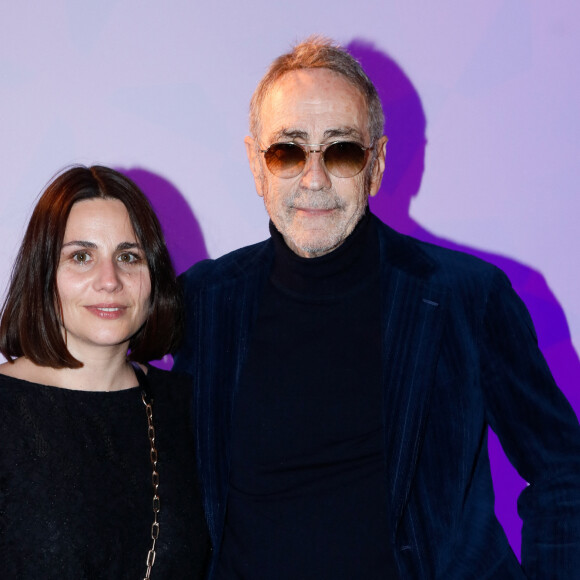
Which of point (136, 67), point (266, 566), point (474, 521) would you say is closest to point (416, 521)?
point (474, 521)

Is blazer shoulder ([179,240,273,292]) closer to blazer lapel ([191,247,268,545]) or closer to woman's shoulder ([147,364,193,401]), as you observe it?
blazer lapel ([191,247,268,545])

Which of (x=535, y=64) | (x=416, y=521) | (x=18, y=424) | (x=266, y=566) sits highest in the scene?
(x=535, y=64)

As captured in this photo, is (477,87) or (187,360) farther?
(477,87)

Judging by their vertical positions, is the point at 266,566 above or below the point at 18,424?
below

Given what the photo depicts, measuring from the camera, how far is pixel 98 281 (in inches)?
86.0

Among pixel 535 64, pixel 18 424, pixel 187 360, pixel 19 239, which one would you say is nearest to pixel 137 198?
pixel 187 360

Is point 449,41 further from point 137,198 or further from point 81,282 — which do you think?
point 81,282

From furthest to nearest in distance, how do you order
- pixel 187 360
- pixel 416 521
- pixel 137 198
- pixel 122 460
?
pixel 187 360
pixel 137 198
pixel 122 460
pixel 416 521

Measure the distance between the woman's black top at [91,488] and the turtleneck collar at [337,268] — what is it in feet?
1.76

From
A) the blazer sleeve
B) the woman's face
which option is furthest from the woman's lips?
the blazer sleeve

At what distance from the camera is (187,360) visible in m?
2.54

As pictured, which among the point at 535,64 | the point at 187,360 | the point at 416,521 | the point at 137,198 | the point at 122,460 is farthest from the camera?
the point at 535,64

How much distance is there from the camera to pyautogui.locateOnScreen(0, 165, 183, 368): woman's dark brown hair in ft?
7.26

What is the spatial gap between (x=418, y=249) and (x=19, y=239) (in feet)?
5.33
